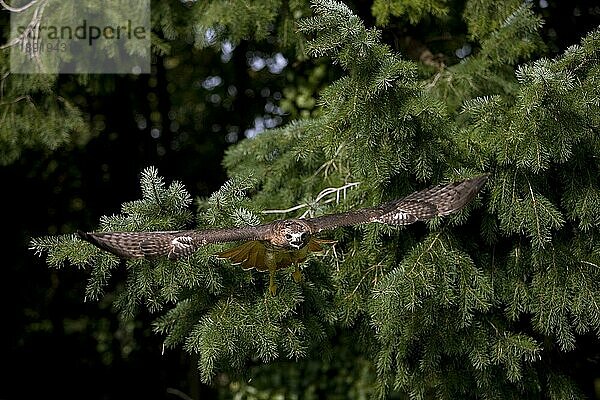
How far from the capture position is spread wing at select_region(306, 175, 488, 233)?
4.10ft

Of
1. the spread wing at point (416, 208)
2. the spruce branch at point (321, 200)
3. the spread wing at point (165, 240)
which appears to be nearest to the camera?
the spread wing at point (165, 240)

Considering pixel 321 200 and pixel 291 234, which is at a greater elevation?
pixel 321 200

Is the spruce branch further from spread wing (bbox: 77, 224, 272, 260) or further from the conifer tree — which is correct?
spread wing (bbox: 77, 224, 272, 260)

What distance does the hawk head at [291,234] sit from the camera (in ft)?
3.99

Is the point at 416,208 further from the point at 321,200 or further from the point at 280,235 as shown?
the point at 321,200

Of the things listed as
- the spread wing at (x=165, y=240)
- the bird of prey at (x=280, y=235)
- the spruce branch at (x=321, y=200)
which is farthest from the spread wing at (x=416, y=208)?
the spruce branch at (x=321, y=200)

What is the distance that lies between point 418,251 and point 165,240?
1.73 ft

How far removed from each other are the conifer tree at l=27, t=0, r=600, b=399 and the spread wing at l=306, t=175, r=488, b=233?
107mm

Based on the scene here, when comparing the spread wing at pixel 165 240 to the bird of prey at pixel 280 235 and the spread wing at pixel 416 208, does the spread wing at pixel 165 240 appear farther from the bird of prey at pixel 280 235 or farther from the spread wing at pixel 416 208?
the spread wing at pixel 416 208

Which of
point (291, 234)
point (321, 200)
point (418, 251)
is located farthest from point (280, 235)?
point (321, 200)

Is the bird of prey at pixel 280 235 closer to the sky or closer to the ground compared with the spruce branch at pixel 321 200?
closer to the ground

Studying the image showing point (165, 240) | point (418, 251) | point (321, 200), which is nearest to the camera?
point (165, 240)

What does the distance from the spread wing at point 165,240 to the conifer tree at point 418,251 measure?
0.15 m

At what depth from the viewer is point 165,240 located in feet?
3.86
